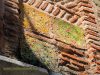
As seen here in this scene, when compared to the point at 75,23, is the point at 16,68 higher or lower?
lower

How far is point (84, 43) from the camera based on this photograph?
449 centimetres

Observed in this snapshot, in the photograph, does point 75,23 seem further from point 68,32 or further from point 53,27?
point 53,27

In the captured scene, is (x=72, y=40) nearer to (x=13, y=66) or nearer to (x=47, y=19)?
(x=47, y=19)

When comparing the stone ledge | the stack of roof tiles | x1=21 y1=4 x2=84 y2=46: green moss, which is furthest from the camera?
x1=21 y1=4 x2=84 y2=46: green moss

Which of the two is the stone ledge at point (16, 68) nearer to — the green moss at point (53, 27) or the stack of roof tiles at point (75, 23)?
the stack of roof tiles at point (75, 23)

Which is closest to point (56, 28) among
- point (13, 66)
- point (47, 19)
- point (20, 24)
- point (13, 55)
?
point (47, 19)

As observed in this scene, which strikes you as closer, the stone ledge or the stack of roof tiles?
the stone ledge

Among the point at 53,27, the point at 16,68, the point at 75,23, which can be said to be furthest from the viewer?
the point at 75,23

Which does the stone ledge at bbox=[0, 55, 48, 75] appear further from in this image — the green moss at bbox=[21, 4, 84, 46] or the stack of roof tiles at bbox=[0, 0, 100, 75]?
the green moss at bbox=[21, 4, 84, 46]

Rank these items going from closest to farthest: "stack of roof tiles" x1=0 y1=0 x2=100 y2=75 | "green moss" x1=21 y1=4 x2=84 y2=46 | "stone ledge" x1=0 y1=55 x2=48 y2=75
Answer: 1. "stone ledge" x1=0 y1=55 x2=48 y2=75
2. "stack of roof tiles" x1=0 y1=0 x2=100 y2=75
3. "green moss" x1=21 y1=4 x2=84 y2=46

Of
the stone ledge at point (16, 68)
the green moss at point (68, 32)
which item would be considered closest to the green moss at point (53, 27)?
the green moss at point (68, 32)

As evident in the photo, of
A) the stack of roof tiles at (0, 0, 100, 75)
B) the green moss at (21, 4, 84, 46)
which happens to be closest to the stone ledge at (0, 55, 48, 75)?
the stack of roof tiles at (0, 0, 100, 75)

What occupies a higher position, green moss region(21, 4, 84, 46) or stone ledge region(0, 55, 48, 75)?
green moss region(21, 4, 84, 46)

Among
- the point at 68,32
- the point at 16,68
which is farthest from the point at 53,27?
the point at 16,68
